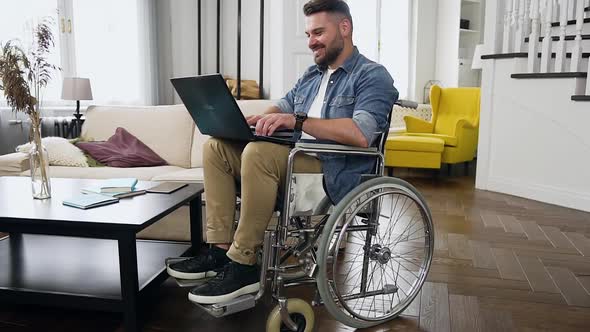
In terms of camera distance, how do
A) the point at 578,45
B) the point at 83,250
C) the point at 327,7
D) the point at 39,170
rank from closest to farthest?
the point at 327,7, the point at 39,170, the point at 83,250, the point at 578,45

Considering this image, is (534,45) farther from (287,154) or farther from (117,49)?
(117,49)

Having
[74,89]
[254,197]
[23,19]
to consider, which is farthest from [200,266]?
[23,19]

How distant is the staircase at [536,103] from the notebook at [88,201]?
308 cm

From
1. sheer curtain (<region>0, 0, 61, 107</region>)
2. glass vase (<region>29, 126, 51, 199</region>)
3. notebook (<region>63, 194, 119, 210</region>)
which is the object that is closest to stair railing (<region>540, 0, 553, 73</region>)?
notebook (<region>63, 194, 119, 210</region>)

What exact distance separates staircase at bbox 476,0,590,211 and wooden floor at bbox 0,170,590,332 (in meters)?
0.58

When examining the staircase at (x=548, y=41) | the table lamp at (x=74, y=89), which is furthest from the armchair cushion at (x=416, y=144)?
the table lamp at (x=74, y=89)

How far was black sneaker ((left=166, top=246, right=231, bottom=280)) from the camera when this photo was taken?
5.40 ft

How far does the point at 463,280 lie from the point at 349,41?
3.78ft

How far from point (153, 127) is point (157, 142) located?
0.13 metres

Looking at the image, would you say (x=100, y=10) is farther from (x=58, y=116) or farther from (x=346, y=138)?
(x=346, y=138)

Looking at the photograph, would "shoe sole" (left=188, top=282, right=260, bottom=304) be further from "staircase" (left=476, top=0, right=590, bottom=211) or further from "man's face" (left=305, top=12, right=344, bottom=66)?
"staircase" (left=476, top=0, right=590, bottom=211)

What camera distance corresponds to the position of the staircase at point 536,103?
11.1 ft

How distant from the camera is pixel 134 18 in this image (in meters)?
5.11

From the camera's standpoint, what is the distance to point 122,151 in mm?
3080
